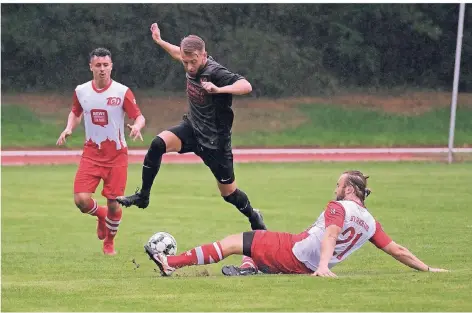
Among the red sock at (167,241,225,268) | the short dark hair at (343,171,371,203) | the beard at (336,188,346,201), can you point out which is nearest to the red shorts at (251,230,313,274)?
the red sock at (167,241,225,268)

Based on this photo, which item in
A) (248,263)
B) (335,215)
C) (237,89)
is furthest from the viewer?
(237,89)

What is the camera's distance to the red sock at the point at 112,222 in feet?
42.8

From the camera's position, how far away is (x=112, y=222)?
1305 cm

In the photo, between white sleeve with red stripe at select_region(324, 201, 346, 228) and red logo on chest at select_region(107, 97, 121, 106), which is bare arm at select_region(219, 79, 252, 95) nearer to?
white sleeve with red stripe at select_region(324, 201, 346, 228)

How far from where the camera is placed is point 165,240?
424 inches

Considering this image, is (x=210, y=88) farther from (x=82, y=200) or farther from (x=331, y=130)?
(x=331, y=130)

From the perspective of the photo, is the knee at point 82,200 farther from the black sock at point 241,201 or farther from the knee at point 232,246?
the knee at point 232,246

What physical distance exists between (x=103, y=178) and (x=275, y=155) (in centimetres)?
2193

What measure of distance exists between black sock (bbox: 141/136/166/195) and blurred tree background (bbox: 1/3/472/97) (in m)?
28.5

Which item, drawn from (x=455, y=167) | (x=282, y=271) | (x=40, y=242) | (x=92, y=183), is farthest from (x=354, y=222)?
(x=455, y=167)

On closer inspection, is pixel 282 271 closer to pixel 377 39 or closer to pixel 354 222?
pixel 354 222

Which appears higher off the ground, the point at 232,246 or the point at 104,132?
the point at 104,132

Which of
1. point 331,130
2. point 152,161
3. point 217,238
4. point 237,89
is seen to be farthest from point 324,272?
point 331,130

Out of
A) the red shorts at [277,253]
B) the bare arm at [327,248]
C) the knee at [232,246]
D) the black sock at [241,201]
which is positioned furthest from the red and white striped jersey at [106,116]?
the bare arm at [327,248]
